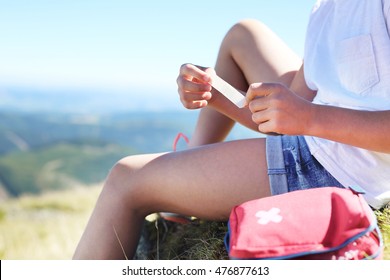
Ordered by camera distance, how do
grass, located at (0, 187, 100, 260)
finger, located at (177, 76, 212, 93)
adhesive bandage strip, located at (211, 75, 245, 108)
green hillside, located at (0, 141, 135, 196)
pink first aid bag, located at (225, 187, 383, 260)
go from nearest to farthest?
1. pink first aid bag, located at (225, 187, 383, 260)
2. adhesive bandage strip, located at (211, 75, 245, 108)
3. finger, located at (177, 76, 212, 93)
4. grass, located at (0, 187, 100, 260)
5. green hillside, located at (0, 141, 135, 196)

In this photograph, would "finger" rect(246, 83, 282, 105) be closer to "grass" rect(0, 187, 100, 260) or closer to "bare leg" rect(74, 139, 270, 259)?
"bare leg" rect(74, 139, 270, 259)

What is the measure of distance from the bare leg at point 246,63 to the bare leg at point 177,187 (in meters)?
0.64

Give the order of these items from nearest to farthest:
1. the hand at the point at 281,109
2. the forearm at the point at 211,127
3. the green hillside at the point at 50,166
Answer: the hand at the point at 281,109
the forearm at the point at 211,127
the green hillside at the point at 50,166

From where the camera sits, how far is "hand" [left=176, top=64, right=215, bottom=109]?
2031 millimetres

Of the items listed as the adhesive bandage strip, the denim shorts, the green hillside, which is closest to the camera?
the adhesive bandage strip

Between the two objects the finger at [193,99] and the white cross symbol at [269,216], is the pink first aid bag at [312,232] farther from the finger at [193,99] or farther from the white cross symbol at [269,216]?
the finger at [193,99]

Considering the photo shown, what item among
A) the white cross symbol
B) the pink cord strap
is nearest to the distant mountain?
the pink cord strap

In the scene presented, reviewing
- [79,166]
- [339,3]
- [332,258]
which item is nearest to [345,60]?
[339,3]

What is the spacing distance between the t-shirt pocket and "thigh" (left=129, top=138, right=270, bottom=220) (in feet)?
1.41

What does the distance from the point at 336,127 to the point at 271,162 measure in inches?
14.9

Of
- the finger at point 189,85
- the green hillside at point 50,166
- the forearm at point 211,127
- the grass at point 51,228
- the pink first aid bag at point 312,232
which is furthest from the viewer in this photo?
the green hillside at point 50,166

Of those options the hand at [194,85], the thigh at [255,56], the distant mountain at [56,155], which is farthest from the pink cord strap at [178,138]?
the distant mountain at [56,155]

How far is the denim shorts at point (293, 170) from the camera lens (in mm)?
2002
